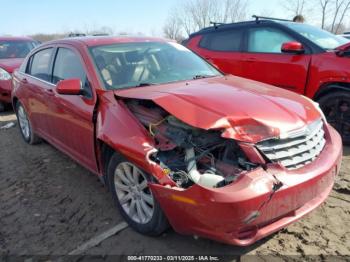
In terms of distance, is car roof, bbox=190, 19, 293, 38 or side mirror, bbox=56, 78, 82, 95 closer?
side mirror, bbox=56, 78, 82, 95

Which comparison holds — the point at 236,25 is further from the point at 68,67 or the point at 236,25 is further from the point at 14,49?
the point at 14,49

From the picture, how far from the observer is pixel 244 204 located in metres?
2.22

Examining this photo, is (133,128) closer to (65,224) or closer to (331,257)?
(65,224)

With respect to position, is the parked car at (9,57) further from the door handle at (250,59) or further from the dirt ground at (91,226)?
the door handle at (250,59)

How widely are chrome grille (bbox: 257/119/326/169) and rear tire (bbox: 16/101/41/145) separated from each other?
13.2ft

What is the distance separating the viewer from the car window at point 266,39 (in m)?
5.71

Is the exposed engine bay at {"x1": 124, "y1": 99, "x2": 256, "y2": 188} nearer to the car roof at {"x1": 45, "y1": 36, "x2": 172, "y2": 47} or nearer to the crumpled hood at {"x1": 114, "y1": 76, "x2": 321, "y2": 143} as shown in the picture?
the crumpled hood at {"x1": 114, "y1": 76, "x2": 321, "y2": 143}

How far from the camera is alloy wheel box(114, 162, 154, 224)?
2.94 meters

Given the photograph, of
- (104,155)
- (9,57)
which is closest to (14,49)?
(9,57)

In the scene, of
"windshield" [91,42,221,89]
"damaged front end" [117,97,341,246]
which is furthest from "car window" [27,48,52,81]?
"damaged front end" [117,97,341,246]

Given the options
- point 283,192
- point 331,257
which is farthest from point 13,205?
point 331,257

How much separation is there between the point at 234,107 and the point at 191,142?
17.7 inches

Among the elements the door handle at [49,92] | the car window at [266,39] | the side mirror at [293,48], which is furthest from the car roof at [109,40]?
the car window at [266,39]

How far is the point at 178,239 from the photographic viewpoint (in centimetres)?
298
